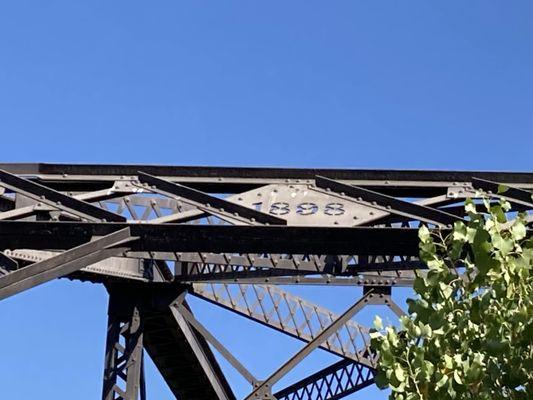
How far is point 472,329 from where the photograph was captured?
738 cm

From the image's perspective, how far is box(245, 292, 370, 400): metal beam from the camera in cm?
2041

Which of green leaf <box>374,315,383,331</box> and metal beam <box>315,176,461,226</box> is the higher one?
metal beam <box>315,176,461,226</box>

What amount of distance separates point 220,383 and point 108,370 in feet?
14.8

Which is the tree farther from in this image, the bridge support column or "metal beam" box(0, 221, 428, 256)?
the bridge support column

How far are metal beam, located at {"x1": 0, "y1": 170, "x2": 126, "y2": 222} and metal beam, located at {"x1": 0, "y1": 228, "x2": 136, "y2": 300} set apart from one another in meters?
0.39

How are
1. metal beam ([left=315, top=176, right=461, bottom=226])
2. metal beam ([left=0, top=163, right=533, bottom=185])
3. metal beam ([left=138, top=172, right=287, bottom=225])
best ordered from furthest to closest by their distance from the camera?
metal beam ([left=0, top=163, right=533, bottom=185]) < metal beam ([left=138, top=172, right=287, bottom=225]) < metal beam ([left=315, top=176, right=461, bottom=226])

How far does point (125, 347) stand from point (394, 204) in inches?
346

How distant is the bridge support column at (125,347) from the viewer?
63.4 ft

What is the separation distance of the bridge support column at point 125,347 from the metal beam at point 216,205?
7.14 meters

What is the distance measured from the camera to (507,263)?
23.9 ft

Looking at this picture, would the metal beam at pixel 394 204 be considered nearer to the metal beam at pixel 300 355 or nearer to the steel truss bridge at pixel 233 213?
the steel truss bridge at pixel 233 213

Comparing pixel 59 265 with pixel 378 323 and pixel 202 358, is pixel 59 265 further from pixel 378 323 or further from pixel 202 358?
pixel 202 358

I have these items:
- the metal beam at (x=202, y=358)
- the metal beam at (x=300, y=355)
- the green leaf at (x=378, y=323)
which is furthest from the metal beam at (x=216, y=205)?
the metal beam at (x=202, y=358)

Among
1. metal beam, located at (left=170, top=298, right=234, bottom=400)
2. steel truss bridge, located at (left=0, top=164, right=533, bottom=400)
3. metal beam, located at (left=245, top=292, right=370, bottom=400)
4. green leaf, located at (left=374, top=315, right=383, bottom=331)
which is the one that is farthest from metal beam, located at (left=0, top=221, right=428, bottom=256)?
metal beam, located at (left=170, top=298, right=234, bottom=400)
